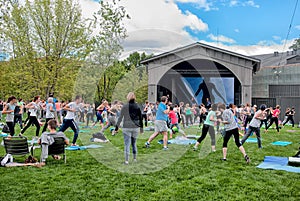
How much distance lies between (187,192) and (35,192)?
2.58m

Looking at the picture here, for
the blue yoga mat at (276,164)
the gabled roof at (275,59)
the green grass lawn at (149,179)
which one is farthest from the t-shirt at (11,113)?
the gabled roof at (275,59)

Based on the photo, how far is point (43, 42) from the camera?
24.4 meters

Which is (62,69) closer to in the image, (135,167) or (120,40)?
(120,40)

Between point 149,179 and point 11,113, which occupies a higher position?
point 11,113

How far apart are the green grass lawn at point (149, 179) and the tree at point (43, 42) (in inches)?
636

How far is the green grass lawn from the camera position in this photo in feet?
16.8

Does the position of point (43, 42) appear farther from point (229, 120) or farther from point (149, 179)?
point (149, 179)

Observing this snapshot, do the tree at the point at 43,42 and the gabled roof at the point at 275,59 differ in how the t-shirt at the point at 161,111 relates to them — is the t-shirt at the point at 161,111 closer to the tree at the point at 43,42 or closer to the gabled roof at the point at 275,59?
the tree at the point at 43,42

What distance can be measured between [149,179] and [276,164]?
3462mm

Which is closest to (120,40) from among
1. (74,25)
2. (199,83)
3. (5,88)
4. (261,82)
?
(74,25)

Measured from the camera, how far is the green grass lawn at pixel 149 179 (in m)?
5.13

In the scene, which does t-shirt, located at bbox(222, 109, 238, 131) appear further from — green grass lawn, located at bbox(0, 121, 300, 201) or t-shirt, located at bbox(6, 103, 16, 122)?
t-shirt, located at bbox(6, 103, 16, 122)

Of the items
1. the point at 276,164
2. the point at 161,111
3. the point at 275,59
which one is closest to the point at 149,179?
the point at 276,164

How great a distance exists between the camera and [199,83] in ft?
94.5
